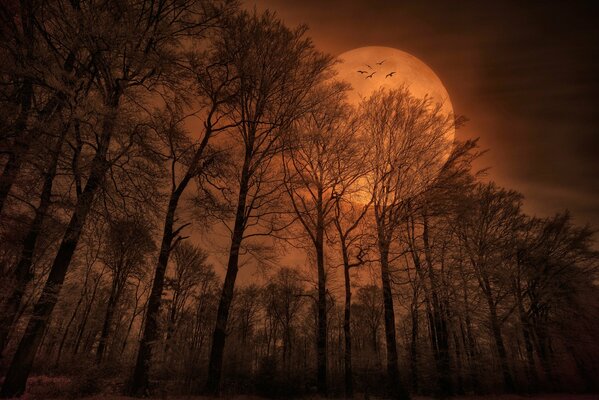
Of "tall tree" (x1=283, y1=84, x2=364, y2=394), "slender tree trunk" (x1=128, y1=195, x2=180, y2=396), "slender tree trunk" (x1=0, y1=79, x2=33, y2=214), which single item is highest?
"tall tree" (x1=283, y1=84, x2=364, y2=394)

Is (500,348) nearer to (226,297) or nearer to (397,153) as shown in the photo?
(397,153)

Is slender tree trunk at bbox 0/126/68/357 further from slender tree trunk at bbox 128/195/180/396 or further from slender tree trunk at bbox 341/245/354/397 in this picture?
slender tree trunk at bbox 341/245/354/397

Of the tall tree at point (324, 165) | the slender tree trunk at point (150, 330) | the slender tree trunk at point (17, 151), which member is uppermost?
the tall tree at point (324, 165)

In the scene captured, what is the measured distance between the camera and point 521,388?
53.2 feet

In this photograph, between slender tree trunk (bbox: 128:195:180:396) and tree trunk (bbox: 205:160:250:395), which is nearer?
slender tree trunk (bbox: 128:195:180:396)

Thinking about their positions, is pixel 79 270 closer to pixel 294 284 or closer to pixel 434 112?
pixel 294 284

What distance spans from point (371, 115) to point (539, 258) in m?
15.3

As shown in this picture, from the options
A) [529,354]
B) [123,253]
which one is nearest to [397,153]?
[123,253]

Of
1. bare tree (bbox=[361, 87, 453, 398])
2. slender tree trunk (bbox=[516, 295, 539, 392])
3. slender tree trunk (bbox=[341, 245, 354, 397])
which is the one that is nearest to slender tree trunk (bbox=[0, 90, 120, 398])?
bare tree (bbox=[361, 87, 453, 398])

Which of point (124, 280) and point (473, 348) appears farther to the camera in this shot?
point (124, 280)

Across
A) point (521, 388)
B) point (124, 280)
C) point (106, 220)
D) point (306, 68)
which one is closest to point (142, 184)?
point (106, 220)

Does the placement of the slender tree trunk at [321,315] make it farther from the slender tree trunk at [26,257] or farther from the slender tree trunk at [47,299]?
the slender tree trunk at [26,257]

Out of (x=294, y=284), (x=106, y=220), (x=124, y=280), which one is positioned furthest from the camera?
(x=294, y=284)

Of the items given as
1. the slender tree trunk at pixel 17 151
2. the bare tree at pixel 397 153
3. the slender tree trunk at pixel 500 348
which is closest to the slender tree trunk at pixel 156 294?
the slender tree trunk at pixel 17 151
